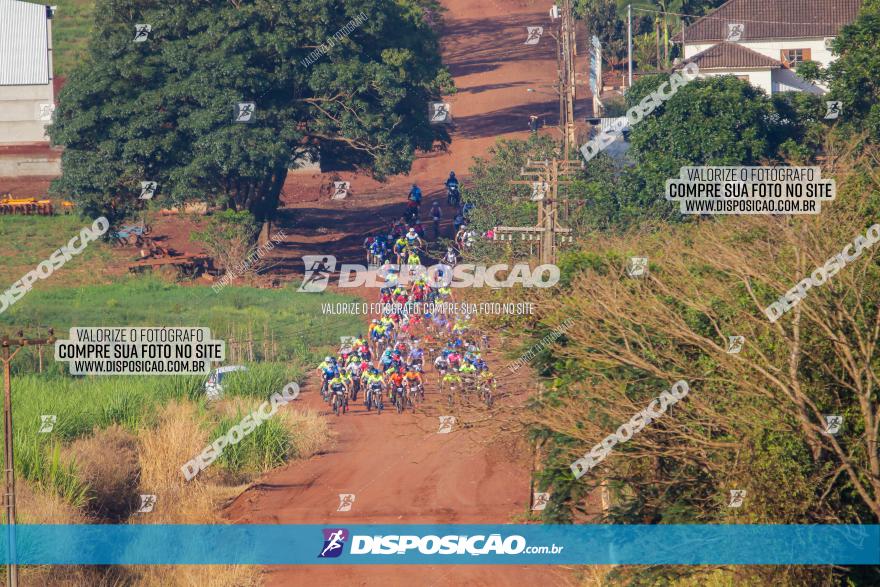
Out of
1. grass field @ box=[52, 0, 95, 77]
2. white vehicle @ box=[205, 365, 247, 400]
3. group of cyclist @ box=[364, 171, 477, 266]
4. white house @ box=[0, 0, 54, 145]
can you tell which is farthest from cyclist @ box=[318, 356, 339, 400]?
grass field @ box=[52, 0, 95, 77]

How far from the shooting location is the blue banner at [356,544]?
23.6m

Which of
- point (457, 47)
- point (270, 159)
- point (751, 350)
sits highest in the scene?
point (457, 47)

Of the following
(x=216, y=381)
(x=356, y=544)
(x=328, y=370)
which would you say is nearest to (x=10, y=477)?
(x=356, y=544)

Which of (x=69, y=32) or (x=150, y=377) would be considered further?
(x=69, y=32)

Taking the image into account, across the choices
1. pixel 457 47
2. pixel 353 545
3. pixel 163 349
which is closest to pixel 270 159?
pixel 163 349

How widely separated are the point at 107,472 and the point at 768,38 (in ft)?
139

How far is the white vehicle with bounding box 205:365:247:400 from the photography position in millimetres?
39125

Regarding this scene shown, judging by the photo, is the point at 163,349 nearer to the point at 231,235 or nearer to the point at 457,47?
the point at 231,235

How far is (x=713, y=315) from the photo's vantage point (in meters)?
23.9

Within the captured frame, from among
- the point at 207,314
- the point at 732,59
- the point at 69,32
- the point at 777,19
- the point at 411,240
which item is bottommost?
the point at 207,314

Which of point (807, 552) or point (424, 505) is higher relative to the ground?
point (807, 552)

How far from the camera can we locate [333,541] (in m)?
30.8

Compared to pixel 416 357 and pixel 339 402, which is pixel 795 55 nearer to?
pixel 416 357

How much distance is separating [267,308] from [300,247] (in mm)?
10760
